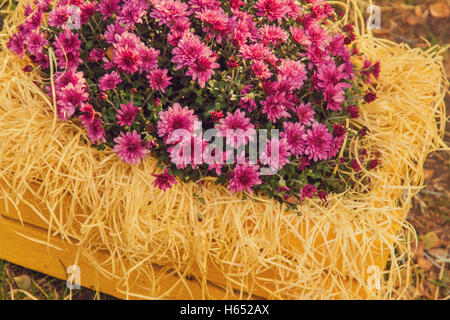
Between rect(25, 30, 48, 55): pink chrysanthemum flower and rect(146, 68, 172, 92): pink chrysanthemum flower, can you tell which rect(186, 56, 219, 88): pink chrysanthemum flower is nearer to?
rect(146, 68, 172, 92): pink chrysanthemum flower

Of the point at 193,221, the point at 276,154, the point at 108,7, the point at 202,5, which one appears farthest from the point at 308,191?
the point at 108,7

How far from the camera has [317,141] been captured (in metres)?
1.53

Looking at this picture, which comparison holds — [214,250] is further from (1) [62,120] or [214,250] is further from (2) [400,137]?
(2) [400,137]

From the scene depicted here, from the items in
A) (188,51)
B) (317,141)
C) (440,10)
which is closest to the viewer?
(188,51)

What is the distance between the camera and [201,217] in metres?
1.49

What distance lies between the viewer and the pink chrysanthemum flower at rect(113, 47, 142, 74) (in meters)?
1.43

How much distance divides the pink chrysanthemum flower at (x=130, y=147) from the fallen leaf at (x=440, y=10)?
305 cm

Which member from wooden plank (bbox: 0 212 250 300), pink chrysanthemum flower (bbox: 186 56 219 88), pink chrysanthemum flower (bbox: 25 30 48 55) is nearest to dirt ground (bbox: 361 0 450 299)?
wooden plank (bbox: 0 212 250 300)

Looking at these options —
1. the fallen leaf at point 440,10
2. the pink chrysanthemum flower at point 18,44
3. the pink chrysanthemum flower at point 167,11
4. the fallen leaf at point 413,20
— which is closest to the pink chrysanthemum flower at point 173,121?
the pink chrysanthemum flower at point 167,11

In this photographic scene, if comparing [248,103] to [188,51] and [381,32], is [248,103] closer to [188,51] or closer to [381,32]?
[188,51]

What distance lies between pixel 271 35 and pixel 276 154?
1.52 ft

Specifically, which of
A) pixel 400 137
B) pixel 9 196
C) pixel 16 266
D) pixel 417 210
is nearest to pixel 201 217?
pixel 9 196

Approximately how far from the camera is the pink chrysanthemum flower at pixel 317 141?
1519 mm

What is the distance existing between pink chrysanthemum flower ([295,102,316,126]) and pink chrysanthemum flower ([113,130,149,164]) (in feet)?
1.83
